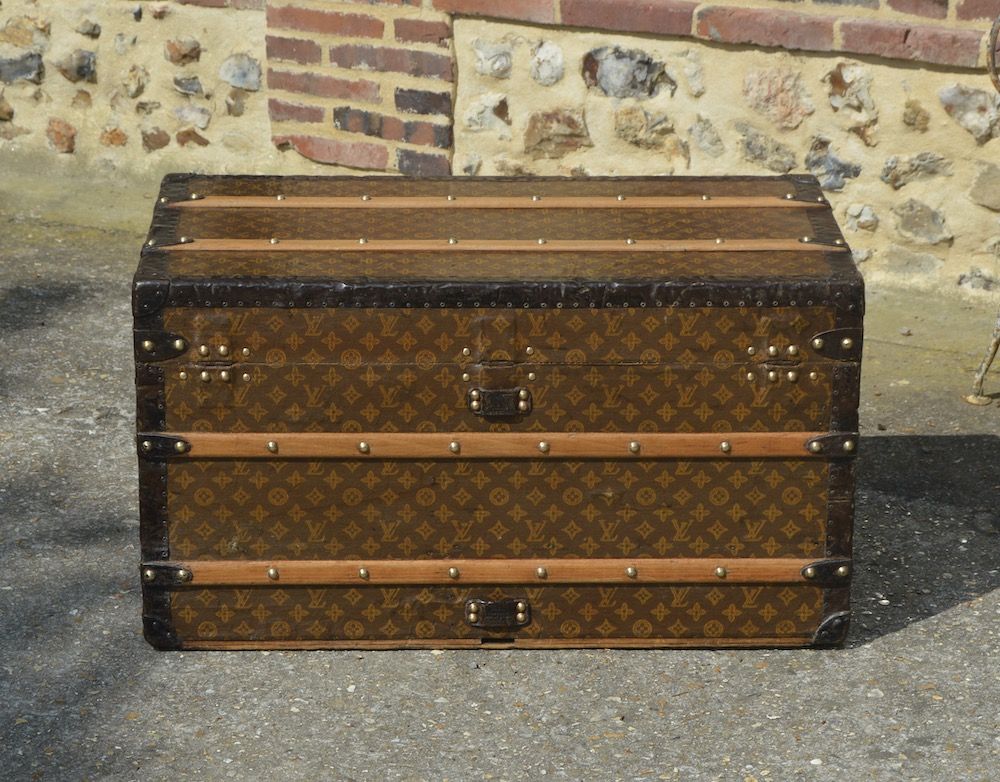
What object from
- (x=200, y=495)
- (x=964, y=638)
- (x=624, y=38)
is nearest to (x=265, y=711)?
(x=200, y=495)

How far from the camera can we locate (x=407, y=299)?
3115mm

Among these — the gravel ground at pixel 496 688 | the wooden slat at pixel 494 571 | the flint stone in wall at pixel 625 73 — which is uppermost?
the flint stone in wall at pixel 625 73

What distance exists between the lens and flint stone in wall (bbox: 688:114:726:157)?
16.2 feet

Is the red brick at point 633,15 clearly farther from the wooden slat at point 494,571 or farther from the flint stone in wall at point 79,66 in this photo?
the wooden slat at point 494,571

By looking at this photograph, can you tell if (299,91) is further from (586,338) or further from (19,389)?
(586,338)

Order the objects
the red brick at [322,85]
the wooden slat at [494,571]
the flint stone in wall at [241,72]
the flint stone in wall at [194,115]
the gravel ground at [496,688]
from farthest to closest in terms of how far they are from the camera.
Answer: the flint stone in wall at [194,115], the flint stone in wall at [241,72], the red brick at [322,85], the wooden slat at [494,571], the gravel ground at [496,688]

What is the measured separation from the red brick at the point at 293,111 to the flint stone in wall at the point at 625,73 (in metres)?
Answer: 0.88

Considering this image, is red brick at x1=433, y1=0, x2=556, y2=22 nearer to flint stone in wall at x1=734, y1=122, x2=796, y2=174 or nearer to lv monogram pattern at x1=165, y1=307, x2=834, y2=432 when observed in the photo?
flint stone in wall at x1=734, y1=122, x2=796, y2=174

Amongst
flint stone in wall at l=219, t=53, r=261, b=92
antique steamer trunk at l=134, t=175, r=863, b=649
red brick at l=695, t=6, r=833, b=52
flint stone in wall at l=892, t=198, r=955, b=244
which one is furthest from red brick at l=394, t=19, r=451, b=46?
antique steamer trunk at l=134, t=175, r=863, b=649

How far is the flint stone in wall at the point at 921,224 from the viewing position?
15.8ft

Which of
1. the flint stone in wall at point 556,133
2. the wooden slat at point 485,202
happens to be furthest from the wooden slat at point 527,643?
the flint stone in wall at point 556,133

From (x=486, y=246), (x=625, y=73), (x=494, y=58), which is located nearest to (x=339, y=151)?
(x=494, y=58)

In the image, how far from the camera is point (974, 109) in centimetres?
468

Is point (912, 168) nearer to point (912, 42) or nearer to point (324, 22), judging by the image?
point (912, 42)
